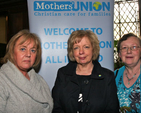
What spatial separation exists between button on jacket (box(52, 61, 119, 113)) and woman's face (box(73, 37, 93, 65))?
17cm

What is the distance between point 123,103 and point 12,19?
400 cm

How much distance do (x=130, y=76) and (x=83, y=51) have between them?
69 centimetres

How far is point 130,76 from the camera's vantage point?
74.5 inches

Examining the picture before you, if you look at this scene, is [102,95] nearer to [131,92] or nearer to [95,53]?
[131,92]

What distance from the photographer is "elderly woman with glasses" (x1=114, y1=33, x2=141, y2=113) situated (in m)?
1.71

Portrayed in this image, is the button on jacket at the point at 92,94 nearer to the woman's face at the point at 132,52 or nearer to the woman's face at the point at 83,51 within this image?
the woman's face at the point at 83,51


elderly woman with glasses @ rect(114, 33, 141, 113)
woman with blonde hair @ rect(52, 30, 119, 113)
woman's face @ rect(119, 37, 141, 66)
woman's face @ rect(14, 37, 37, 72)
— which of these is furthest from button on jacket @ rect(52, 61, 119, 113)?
woman's face @ rect(14, 37, 37, 72)

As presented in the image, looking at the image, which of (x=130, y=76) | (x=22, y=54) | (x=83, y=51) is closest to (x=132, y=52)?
(x=130, y=76)

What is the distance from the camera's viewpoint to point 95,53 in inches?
74.5

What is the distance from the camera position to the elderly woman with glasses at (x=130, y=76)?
171 centimetres

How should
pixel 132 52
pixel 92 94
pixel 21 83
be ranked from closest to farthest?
pixel 21 83 < pixel 92 94 < pixel 132 52

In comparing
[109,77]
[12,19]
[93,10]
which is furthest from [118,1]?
[109,77]

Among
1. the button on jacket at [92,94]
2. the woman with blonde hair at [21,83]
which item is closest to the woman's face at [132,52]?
the button on jacket at [92,94]

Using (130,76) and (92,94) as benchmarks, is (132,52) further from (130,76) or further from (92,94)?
(92,94)
